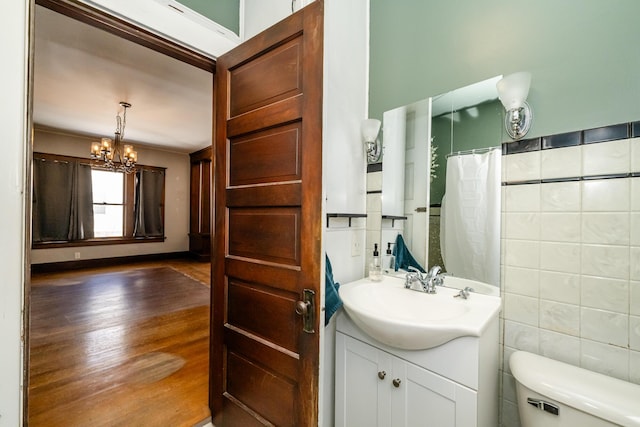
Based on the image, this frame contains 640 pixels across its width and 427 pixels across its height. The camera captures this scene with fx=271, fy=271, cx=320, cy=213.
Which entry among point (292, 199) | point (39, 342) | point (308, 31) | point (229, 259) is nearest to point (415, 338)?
point (292, 199)

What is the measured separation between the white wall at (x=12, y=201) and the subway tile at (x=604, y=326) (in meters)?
1.98

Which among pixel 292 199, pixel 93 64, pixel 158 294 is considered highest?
pixel 93 64

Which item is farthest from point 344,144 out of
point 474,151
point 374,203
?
point 474,151

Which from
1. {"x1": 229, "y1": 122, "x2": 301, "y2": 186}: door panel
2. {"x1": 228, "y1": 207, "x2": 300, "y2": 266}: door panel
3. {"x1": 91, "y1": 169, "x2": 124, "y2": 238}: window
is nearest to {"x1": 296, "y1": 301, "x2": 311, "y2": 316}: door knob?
{"x1": 228, "y1": 207, "x2": 300, "y2": 266}: door panel

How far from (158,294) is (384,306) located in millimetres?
3847

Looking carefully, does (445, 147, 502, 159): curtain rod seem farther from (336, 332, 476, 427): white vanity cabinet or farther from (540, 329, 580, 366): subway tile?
(336, 332, 476, 427): white vanity cabinet

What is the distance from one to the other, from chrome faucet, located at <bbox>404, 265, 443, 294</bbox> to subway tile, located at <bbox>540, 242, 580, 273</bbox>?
0.44 meters

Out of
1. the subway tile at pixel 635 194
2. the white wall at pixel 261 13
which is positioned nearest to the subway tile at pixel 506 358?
the subway tile at pixel 635 194

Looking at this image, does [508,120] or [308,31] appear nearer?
[308,31]

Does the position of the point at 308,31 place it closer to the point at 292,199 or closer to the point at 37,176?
the point at 292,199

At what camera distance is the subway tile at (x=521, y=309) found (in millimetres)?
1169

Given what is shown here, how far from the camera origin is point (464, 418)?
97cm

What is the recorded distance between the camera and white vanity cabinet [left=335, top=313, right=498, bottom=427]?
3.19 ft

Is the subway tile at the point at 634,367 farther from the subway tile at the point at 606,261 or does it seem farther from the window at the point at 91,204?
the window at the point at 91,204
